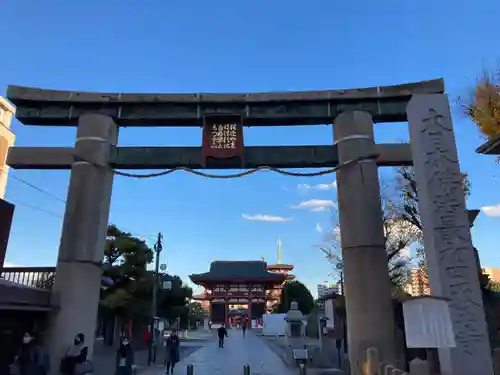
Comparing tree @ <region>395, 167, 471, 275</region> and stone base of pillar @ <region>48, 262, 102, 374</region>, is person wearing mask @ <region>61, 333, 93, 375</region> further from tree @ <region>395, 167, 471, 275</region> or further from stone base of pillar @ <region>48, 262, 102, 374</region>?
tree @ <region>395, 167, 471, 275</region>

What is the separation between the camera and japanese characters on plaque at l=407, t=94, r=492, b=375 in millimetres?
8523

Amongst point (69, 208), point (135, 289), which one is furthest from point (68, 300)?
point (135, 289)

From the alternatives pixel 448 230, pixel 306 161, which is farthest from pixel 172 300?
pixel 448 230

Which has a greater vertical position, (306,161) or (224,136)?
(224,136)

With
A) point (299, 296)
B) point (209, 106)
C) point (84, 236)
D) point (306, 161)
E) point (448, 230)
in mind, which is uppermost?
point (209, 106)

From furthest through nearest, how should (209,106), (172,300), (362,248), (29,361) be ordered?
(172,300), (209,106), (362,248), (29,361)

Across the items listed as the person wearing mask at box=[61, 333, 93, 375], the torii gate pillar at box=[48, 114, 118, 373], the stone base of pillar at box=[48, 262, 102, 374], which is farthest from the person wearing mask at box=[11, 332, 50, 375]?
the torii gate pillar at box=[48, 114, 118, 373]

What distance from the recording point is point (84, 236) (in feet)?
36.2

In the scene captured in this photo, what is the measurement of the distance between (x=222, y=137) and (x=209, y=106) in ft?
3.86

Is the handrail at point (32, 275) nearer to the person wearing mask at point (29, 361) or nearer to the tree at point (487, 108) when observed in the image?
the person wearing mask at point (29, 361)

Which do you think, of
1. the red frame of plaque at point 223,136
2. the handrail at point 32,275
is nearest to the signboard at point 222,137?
the red frame of plaque at point 223,136

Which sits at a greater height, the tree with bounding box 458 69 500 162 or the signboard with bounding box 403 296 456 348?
the tree with bounding box 458 69 500 162

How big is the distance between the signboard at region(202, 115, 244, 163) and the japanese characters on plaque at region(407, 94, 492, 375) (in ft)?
16.4

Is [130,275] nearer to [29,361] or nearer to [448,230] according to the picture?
[29,361]
